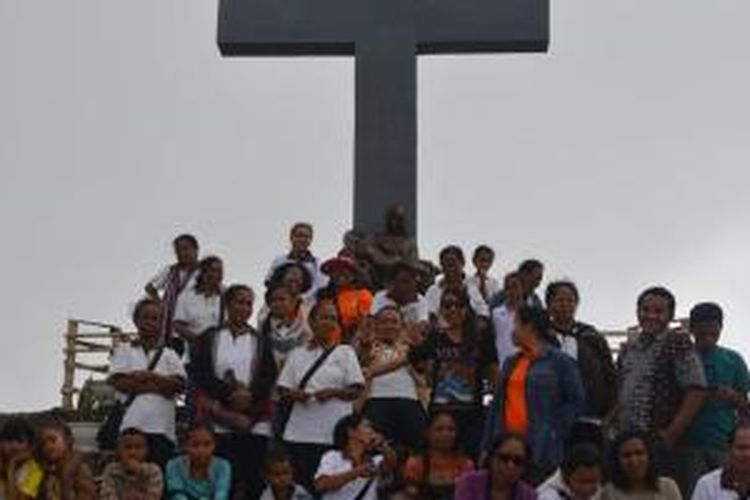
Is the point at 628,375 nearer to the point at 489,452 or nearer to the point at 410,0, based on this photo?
the point at 489,452

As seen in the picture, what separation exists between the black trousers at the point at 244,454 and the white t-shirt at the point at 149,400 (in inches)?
13.4

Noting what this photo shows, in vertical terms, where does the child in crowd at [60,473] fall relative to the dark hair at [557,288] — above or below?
below

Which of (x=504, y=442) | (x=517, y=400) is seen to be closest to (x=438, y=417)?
(x=517, y=400)

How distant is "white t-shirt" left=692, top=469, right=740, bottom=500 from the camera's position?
336 inches

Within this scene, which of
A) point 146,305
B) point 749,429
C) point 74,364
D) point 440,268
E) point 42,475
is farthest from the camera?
point 74,364

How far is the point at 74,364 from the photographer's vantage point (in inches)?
598

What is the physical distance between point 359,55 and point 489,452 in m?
7.29

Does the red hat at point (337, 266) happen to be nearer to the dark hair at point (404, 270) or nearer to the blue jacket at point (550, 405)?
the dark hair at point (404, 270)

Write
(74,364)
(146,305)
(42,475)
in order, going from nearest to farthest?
(42,475)
(146,305)
(74,364)

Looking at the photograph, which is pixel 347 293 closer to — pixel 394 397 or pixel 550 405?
pixel 394 397

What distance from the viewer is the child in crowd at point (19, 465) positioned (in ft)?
30.3

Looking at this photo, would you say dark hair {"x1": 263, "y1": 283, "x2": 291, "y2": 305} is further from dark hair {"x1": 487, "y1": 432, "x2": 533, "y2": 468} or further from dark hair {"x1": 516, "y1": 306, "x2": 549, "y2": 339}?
dark hair {"x1": 487, "y1": 432, "x2": 533, "y2": 468}

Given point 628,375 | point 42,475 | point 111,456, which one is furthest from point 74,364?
point 628,375

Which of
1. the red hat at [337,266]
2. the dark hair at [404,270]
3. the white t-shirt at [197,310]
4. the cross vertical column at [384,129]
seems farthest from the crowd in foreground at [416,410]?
the cross vertical column at [384,129]
